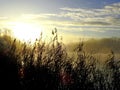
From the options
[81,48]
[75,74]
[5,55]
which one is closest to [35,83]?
[5,55]

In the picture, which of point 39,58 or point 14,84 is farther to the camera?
point 39,58

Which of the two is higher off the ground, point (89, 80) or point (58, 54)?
point (58, 54)

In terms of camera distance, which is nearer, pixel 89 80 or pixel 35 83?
pixel 35 83

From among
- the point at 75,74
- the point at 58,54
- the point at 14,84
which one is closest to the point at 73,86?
the point at 75,74

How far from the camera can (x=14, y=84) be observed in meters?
9.30

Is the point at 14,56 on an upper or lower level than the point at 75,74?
upper

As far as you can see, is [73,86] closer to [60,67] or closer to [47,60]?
[60,67]

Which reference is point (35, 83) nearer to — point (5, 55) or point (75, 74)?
point (5, 55)

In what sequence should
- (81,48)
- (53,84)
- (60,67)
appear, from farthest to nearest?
(81,48), (60,67), (53,84)

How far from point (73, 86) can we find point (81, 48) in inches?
78.0

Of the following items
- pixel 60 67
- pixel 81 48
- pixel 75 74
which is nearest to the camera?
pixel 60 67

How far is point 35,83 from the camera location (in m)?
9.71

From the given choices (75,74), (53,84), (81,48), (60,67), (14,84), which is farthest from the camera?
(81,48)

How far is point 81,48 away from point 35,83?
12.3ft
